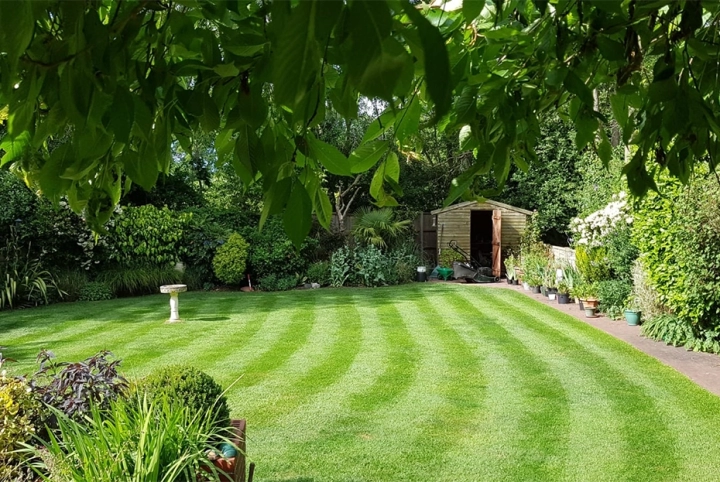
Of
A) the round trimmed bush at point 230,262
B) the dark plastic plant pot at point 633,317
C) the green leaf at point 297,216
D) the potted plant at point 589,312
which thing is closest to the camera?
the green leaf at point 297,216

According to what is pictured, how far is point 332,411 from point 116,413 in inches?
103

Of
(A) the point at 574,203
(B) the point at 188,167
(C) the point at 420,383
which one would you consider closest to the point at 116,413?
(C) the point at 420,383

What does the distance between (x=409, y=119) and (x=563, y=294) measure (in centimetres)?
986

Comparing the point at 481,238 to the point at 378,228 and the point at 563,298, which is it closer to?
the point at 378,228

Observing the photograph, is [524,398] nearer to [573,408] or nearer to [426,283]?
[573,408]

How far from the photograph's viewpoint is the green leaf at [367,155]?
122cm

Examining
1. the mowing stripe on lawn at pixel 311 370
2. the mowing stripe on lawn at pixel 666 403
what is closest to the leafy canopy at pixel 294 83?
the mowing stripe on lawn at pixel 666 403

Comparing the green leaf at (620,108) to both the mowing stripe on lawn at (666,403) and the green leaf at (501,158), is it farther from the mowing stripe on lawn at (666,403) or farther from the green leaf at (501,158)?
the mowing stripe on lawn at (666,403)

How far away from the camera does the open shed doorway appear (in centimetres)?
1666

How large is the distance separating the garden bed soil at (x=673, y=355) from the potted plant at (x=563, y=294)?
128cm

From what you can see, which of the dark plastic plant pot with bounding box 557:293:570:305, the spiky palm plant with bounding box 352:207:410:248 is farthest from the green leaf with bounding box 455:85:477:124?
the spiky palm plant with bounding box 352:207:410:248

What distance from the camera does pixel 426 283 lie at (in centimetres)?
1370

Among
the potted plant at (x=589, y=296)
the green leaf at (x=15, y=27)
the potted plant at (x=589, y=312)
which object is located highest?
the green leaf at (x=15, y=27)

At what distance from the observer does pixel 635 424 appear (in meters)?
4.53
